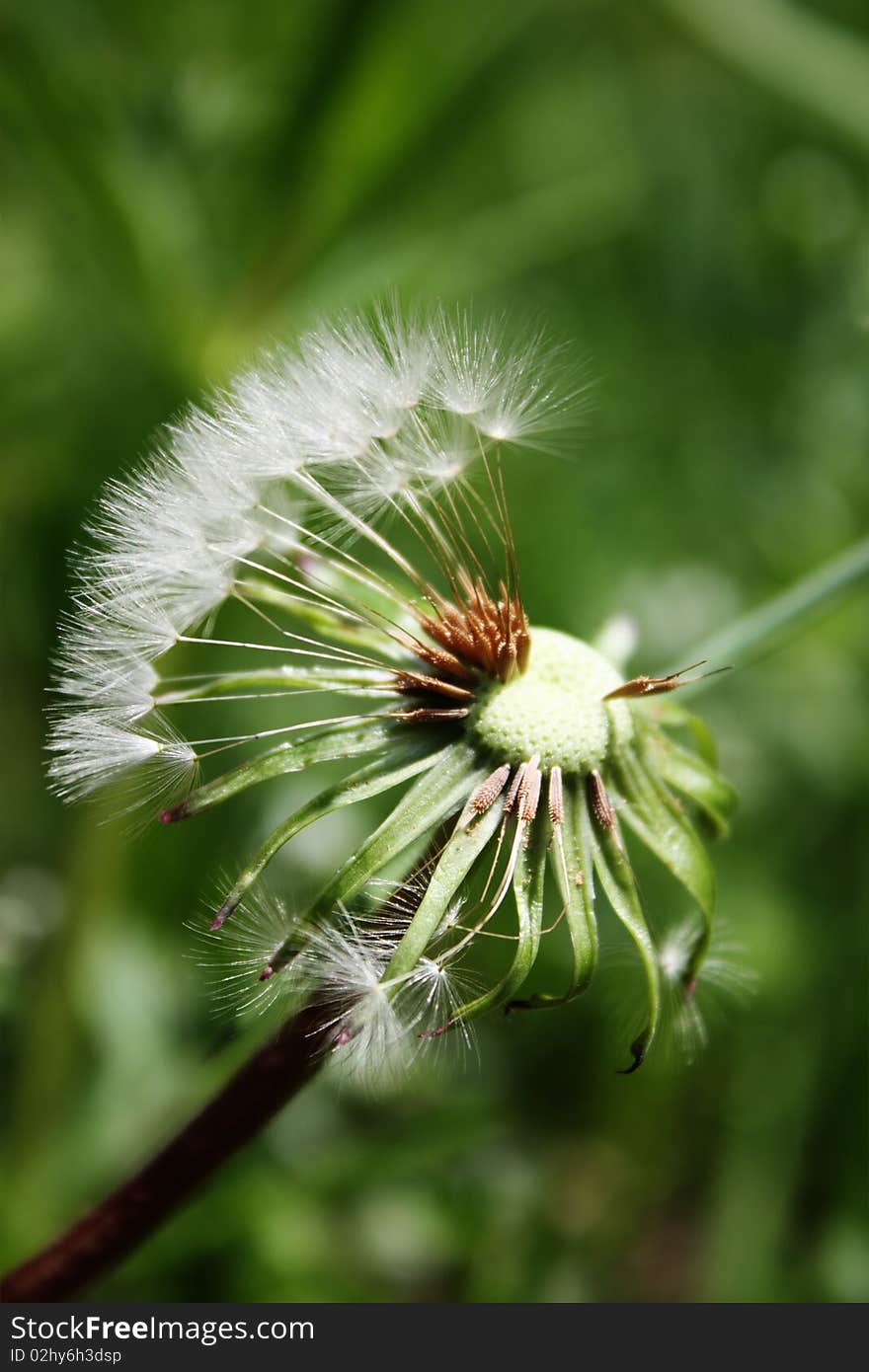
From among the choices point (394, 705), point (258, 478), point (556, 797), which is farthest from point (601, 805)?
point (258, 478)

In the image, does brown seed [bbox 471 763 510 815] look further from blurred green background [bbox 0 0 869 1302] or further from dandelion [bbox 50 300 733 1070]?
blurred green background [bbox 0 0 869 1302]

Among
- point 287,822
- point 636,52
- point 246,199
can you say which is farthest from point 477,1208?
point 636,52

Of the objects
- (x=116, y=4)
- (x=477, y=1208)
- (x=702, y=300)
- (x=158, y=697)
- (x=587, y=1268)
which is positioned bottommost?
(x=587, y=1268)

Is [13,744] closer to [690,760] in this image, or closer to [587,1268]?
[587,1268]

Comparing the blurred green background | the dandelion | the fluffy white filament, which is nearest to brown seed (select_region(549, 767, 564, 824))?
the dandelion

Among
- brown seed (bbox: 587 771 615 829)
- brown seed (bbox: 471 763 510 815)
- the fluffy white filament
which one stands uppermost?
the fluffy white filament

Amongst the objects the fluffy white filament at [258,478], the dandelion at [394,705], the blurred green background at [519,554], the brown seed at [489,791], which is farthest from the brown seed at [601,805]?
the blurred green background at [519,554]

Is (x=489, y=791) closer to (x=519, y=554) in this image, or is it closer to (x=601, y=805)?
(x=601, y=805)
